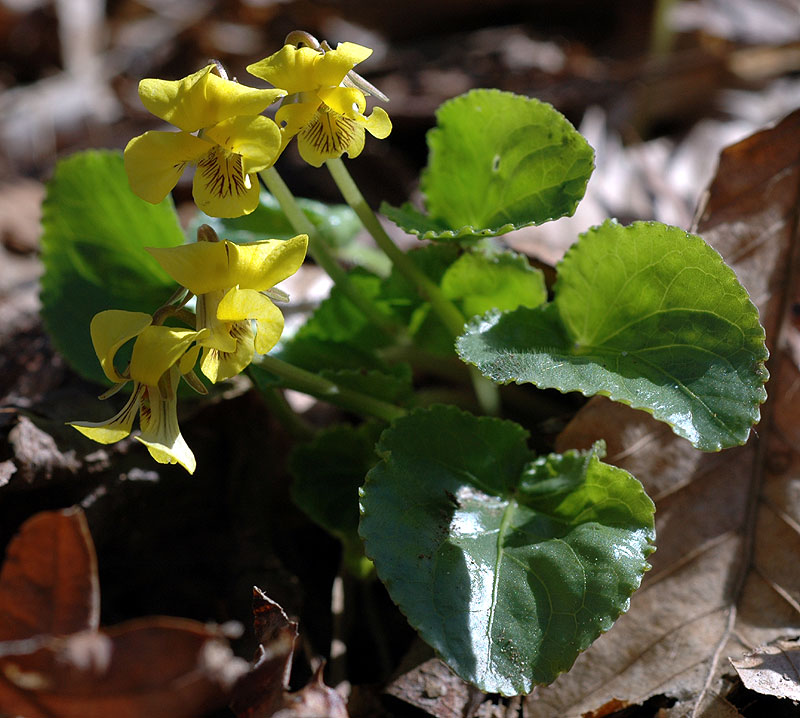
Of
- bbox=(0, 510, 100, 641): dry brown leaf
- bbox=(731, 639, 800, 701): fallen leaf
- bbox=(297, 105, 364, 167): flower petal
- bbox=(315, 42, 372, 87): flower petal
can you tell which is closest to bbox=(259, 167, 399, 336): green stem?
bbox=(297, 105, 364, 167): flower petal

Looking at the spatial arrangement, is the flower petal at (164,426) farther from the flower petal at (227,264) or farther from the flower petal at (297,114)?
the flower petal at (297,114)

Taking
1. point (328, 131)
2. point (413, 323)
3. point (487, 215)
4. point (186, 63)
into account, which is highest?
point (328, 131)

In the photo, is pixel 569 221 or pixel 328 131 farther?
pixel 569 221

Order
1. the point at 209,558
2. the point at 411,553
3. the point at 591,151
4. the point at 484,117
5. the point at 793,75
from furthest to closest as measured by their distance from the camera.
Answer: the point at 793,75, the point at 209,558, the point at 484,117, the point at 591,151, the point at 411,553

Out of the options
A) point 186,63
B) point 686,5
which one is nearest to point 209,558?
point 186,63

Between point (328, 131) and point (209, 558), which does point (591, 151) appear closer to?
point (328, 131)

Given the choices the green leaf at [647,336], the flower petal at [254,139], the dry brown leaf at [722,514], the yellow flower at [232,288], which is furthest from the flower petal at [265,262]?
the dry brown leaf at [722,514]
